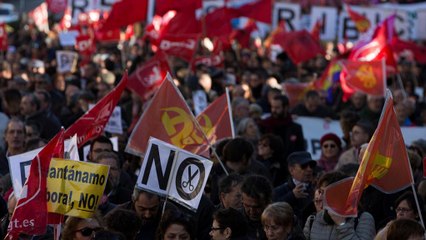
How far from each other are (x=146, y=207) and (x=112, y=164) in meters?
1.39

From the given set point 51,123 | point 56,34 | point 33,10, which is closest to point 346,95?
point 51,123

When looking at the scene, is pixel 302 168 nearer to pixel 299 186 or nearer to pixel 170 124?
pixel 299 186

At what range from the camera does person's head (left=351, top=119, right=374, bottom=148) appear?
12.7 meters

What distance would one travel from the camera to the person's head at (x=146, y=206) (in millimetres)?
9516

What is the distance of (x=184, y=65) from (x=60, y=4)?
A: 94.9 inches

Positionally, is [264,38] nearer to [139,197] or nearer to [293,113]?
[293,113]

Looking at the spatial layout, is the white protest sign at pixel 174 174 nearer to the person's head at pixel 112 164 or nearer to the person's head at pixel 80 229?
the person's head at pixel 112 164

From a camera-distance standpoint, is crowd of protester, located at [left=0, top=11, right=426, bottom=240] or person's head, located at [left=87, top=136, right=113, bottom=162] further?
person's head, located at [left=87, top=136, right=113, bottom=162]

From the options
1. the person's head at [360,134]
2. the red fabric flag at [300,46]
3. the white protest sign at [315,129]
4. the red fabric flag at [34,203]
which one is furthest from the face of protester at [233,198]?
the red fabric flag at [300,46]

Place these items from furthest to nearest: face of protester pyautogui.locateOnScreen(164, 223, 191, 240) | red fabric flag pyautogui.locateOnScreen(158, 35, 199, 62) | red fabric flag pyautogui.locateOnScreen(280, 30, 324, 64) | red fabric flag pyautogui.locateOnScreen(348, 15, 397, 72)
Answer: red fabric flag pyautogui.locateOnScreen(280, 30, 324, 64), red fabric flag pyautogui.locateOnScreen(158, 35, 199, 62), red fabric flag pyautogui.locateOnScreen(348, 15, 397, 72), face of protester pyautogui.locateOnScreen(164, 223, 191, 240)

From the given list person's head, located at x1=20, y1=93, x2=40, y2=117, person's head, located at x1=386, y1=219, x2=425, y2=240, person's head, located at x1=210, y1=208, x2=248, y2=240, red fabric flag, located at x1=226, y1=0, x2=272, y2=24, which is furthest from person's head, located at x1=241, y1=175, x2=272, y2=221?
red fabric flag, located at x1=226, y1=0, x2=272, y2=24

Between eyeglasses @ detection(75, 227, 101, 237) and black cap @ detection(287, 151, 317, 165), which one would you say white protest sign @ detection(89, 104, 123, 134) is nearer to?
black cap @ detection(287, 151, 317, 165)

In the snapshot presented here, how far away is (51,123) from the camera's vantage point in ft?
47.9

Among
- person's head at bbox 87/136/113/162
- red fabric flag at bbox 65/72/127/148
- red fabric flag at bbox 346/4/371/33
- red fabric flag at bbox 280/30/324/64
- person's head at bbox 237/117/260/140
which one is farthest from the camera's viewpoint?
red fabric flag at bbox 346/4/371/33
